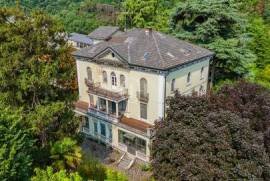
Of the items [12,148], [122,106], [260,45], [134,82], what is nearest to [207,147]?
[12,148]

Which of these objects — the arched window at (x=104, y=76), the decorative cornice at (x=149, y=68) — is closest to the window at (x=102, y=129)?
the arched window at (x=104, y=76)

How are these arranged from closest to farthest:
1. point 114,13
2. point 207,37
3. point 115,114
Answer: point 115,114 < point 207,37 < point 114,13

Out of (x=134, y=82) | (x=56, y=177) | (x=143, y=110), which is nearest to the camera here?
(x=56, y=177)

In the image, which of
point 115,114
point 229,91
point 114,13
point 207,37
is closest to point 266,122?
point 229,91

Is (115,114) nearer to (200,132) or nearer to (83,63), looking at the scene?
(83,63)

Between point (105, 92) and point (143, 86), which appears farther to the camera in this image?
point (105, 92)

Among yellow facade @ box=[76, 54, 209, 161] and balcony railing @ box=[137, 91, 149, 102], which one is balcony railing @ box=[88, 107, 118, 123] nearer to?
yellow facade @ box=[76, 54, 209, 161]

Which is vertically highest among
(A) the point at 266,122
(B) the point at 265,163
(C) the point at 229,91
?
(C) the point at 229,91

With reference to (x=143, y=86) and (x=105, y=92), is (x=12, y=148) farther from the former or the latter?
(x=105, y=92)
